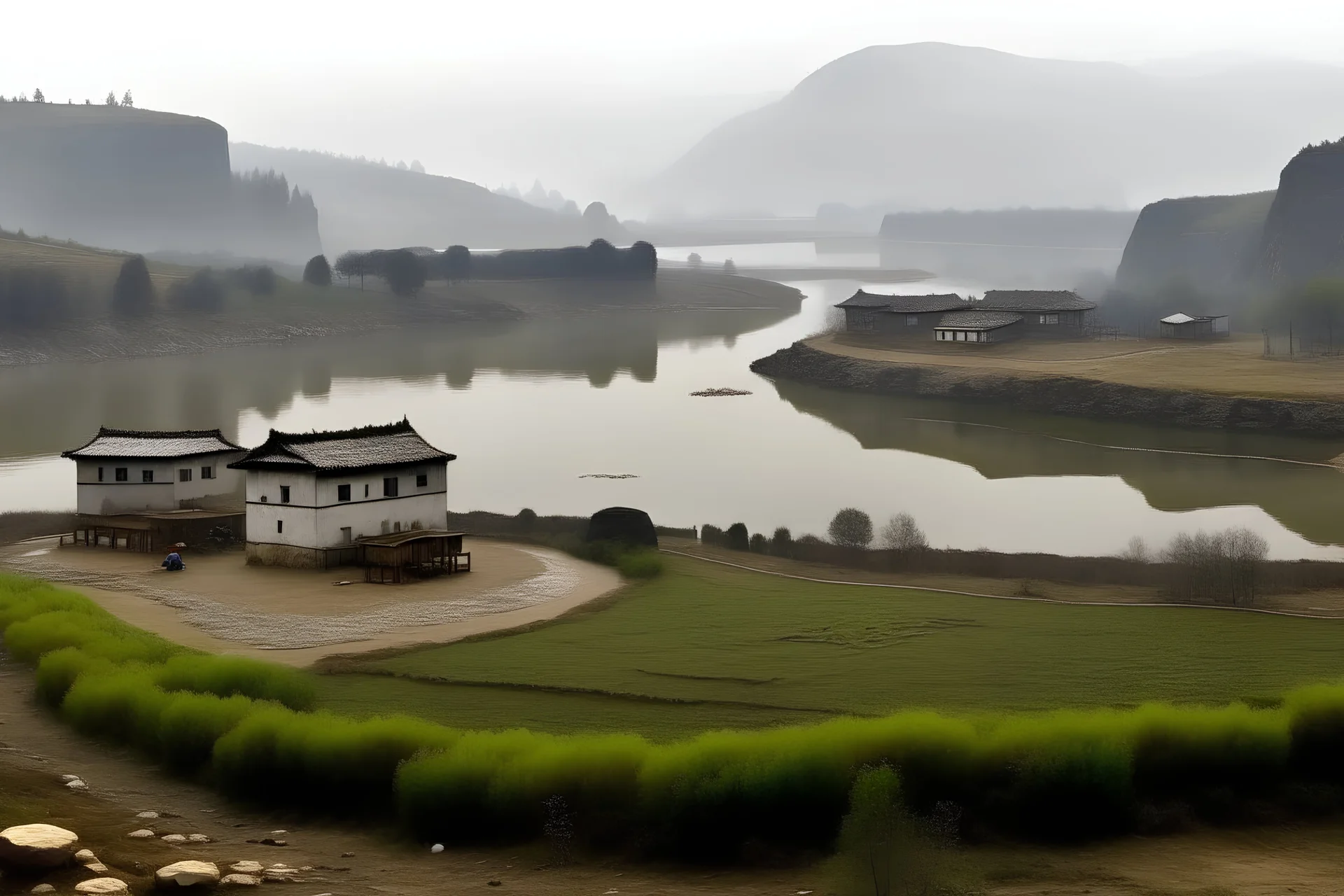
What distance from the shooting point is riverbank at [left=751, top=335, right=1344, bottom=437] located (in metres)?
53.5

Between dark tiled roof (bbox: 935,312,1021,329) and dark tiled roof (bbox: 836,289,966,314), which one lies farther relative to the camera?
dark tiled roof (bbox: 836,289,966,314)

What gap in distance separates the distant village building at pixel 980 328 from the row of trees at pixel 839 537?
41.7 metres

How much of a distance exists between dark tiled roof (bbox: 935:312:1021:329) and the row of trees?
4212 cm

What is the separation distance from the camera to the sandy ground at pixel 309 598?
23.4 metres

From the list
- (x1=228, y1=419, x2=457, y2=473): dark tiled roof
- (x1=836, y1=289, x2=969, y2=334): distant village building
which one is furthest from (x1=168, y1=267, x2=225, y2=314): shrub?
(x1=228, y1=419, x2=457, y2=473): dark tiled roof

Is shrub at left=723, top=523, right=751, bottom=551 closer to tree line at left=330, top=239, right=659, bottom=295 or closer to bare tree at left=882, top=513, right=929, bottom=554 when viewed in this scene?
bare tree at left=882, top=513, right=929, bottom=554

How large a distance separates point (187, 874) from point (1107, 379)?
5210 cm

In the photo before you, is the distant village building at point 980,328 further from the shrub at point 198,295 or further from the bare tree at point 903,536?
the shrub at point 198,295

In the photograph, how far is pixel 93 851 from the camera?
14.4 m

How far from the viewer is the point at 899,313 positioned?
3214 inches

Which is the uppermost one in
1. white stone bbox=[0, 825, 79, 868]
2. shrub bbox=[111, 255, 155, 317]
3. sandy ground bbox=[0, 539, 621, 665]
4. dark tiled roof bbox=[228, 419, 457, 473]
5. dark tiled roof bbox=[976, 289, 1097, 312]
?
shrub bbox=[111, 255, 155, 317]

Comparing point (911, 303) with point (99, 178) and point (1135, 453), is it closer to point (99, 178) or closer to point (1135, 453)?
point (1135, 453)

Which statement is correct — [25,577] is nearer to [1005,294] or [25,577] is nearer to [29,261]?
[1005,294]

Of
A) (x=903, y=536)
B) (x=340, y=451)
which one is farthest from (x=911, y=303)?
(x=340, y=451)
